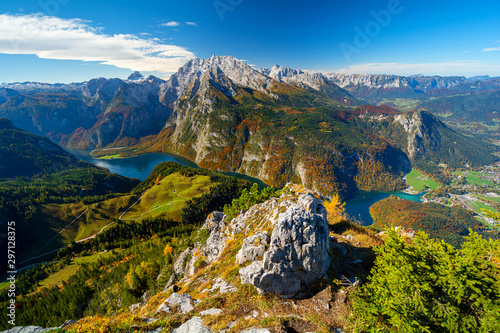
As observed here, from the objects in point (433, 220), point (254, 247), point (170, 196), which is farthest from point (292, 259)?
point (433, 220)

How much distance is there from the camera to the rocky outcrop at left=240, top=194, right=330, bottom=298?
20328 millimetres

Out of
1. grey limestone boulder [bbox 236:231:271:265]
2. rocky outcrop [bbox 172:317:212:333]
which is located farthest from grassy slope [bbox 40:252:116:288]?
grey limestone boulder [bbox 236:231:271:265]

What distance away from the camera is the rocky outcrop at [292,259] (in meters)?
20.3

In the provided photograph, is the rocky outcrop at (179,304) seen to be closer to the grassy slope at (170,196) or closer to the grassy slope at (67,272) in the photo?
the grassy slope at (67,272)

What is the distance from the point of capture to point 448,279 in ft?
41.9

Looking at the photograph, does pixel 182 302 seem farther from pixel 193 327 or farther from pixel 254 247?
pixel 254 247

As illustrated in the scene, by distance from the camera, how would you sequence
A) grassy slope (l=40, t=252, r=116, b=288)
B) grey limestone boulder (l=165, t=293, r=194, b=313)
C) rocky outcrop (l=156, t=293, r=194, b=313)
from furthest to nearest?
grassy slope (l=40, t=252, r=116, b=288) < rocky outcrop (l=156, t=293, r=194, b=313) < grey limestone boulder (l=165, t=293, r=194, b=313)

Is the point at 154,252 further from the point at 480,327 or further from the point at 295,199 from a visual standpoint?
the point at 480,327

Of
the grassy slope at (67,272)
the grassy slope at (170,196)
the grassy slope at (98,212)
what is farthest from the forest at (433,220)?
the grassy slope at (67,272)

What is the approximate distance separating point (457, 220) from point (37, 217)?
345827 mm

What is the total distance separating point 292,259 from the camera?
21094 mm

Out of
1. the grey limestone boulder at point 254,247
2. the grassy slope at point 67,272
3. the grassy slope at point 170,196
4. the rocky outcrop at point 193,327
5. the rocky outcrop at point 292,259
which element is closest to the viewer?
the rocky outcrop at point 193,327

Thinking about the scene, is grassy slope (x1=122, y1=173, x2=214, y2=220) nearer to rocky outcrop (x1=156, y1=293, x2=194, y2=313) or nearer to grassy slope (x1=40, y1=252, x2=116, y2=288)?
grassy slope (x1=40, y1=252, x2=116, y2=288)

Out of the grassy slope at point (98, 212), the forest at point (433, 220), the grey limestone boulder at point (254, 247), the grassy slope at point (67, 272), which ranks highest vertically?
the grey limestone boulder at point (254, 247)
